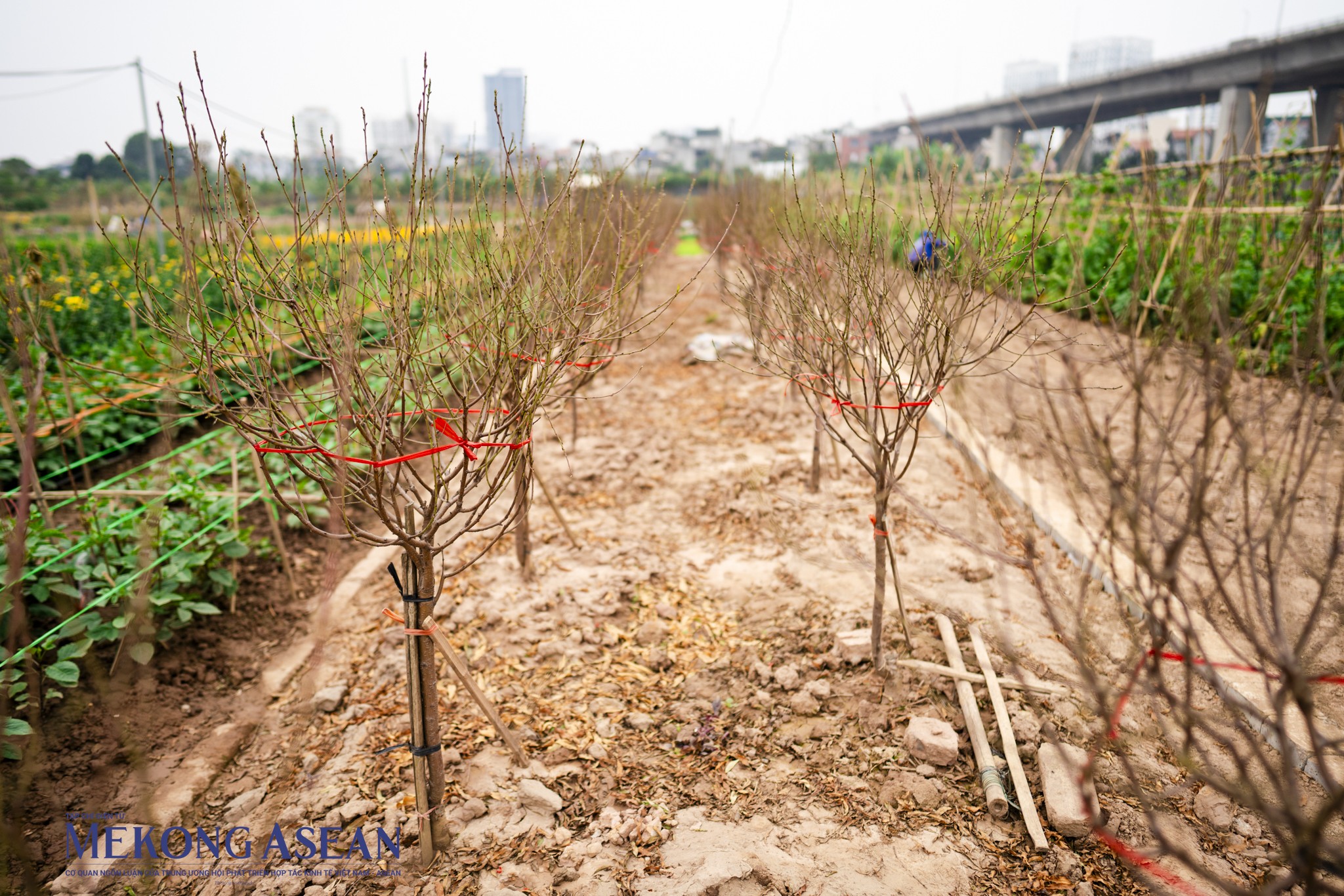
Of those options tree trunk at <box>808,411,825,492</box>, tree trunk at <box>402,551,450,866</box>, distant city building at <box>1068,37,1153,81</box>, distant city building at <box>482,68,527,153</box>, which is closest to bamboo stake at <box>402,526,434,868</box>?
tree trunk at <box>402,551,450,866</box>

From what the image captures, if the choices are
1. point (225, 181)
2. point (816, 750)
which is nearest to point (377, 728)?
point (816, 750)

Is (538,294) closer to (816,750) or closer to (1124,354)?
(1124,354)

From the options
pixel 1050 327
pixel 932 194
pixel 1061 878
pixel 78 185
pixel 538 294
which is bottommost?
pixel 1061 878

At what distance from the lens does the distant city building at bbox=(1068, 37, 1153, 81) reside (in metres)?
43.4

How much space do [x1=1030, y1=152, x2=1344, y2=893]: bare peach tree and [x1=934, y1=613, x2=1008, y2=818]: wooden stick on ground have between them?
341 millimetres

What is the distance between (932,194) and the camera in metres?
2.92

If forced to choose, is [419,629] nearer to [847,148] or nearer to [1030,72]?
[847,148]

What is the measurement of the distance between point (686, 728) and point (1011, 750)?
132 cm

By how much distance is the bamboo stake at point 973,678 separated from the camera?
3344mm

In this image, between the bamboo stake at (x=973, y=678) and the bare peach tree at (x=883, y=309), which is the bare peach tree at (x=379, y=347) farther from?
the bamboo stake at (x=973, y=678)

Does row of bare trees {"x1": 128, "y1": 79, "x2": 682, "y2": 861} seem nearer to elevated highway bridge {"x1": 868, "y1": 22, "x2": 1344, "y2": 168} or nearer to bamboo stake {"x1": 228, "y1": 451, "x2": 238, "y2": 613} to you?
bamboo stake {"x1": 228, "y1": 451, "x2": 238, "y2": 613}

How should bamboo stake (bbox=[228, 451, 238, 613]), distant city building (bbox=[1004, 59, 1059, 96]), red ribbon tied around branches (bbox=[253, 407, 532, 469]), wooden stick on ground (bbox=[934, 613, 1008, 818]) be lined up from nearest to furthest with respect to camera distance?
red ribbon tied around branches (bbox=[253, 407, 532, 469]) < wooden stick on ground (bbox=[934, 613, 1008, 818]) < bamboo stake (bbox=[228, 451, 238, 613]) < distant city building (bbox=[1004, 59, 1059, 96])

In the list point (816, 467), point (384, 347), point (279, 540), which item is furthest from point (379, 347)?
point (816, 467)

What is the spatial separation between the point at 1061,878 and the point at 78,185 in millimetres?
28565
